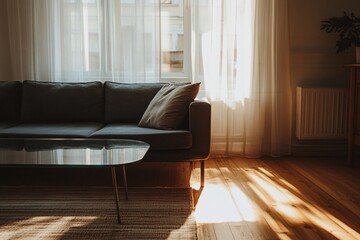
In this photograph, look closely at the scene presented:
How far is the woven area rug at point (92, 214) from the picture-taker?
200cm

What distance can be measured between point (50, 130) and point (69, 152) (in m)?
0.73

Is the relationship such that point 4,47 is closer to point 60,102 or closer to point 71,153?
point 60,102

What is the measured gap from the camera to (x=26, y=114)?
326cm

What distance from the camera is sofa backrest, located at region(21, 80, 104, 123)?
326 centimetres

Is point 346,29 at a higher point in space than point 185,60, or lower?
higher

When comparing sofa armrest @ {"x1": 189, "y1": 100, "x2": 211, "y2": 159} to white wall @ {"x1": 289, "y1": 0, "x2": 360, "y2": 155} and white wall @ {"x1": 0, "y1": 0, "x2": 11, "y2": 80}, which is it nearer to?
white wall @ {"x1": 289, "y1": 0, "x2": 360, "y2": 155}

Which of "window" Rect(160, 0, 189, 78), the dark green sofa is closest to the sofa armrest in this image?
the dark green sofa

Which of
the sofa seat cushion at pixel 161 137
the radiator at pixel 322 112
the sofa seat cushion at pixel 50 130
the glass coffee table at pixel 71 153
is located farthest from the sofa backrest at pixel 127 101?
the radiator at pixel 322 112

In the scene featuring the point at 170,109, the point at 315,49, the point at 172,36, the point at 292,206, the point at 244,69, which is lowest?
the point at 292,206

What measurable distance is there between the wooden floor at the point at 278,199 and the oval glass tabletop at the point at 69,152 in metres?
0.57

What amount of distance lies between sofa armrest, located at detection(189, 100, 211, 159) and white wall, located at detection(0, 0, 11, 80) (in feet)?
6.48

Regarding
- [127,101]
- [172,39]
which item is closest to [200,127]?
[127,101]

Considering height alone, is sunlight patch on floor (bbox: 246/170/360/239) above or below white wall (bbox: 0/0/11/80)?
below

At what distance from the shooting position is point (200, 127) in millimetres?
2750
